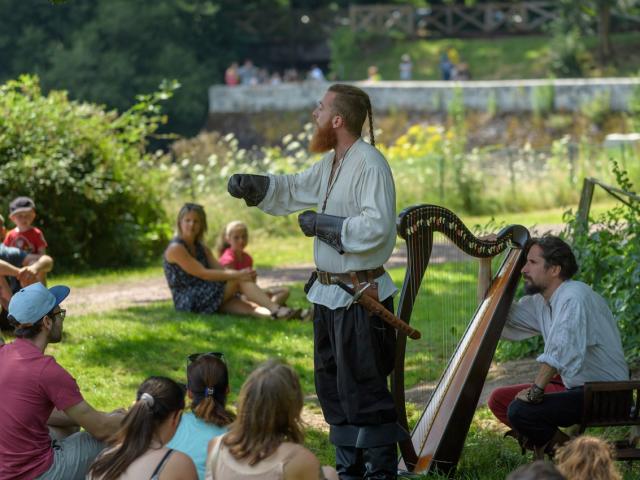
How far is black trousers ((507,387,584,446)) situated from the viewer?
17.3ft

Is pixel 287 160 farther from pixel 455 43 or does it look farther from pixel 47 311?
pixel 455 43

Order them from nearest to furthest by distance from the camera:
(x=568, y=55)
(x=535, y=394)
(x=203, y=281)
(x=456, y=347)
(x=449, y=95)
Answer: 1. (x=535, y=394)
2. (x=456, y=347)
3. (x=203, y=281)
4. (x=449, y=95)
5. (x=568, y=55)

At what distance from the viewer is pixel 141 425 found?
427cm

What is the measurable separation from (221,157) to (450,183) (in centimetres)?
404

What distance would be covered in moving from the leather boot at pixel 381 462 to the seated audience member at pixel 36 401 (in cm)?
105

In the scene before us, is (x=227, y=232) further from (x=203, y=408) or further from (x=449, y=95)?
(x=449, y=95)

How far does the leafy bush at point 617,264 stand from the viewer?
24.2ft

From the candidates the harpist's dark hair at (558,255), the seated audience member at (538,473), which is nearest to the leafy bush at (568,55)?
the harpist's dark hair at (558,255)

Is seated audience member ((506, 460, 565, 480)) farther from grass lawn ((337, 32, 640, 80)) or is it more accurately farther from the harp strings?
grass lawn ((337, 32, 640, 80))

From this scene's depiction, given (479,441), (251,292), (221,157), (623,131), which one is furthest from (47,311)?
(623,131)

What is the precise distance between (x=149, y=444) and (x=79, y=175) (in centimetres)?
1021

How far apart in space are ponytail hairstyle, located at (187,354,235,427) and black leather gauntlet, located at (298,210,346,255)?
0.64m

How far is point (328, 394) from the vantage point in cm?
538

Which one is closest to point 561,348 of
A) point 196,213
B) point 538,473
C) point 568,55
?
point 538,473
